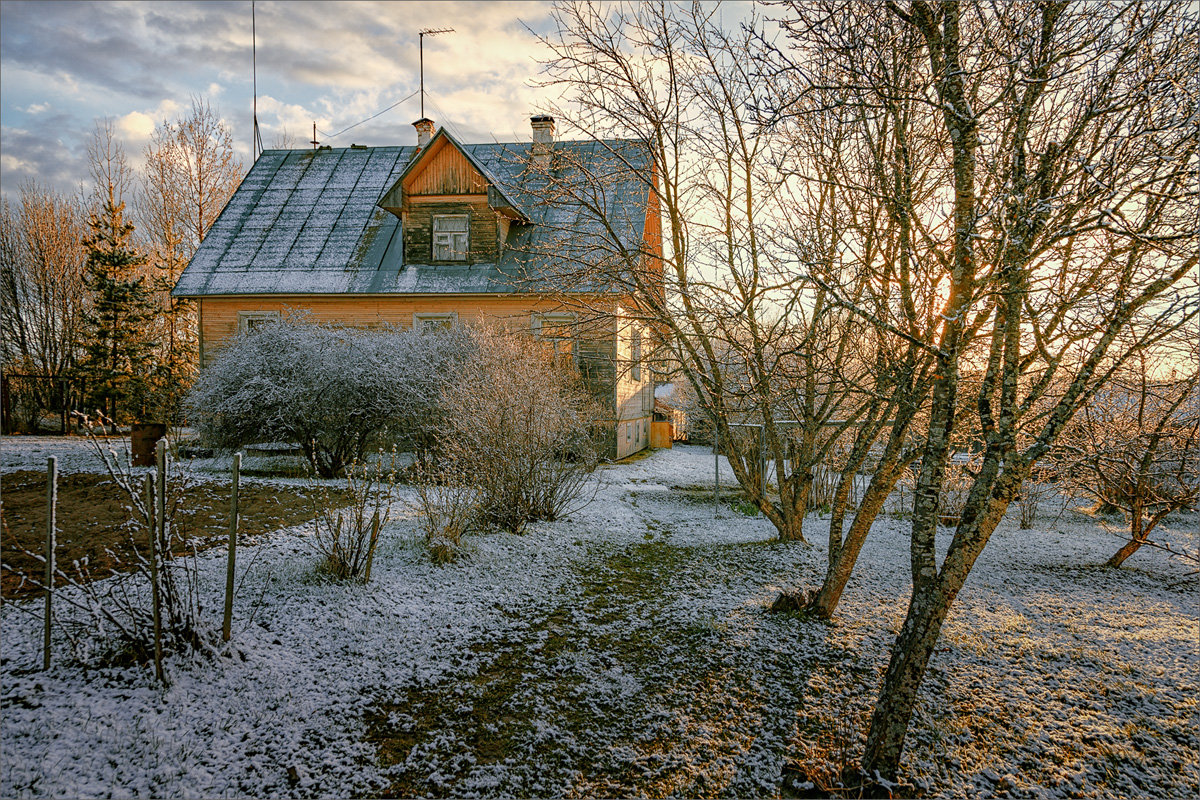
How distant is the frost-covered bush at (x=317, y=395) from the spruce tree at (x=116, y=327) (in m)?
7.13

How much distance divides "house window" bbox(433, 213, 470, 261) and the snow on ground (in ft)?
33.0

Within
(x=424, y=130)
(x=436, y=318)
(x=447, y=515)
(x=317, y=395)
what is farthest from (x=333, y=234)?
A: (x=447, y=515)

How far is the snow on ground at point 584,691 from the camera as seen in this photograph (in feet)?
8.91

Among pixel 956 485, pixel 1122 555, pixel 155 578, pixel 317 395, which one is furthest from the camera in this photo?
pixel 317 395

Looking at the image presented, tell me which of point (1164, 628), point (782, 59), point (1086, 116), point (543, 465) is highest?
point (782, 59)

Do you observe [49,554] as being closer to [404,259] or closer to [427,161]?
[404,259]

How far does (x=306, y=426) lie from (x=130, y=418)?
351 inches

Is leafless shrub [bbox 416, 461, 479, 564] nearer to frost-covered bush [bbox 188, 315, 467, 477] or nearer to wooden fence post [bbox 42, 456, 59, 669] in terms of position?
wooden fence post [bbox 42, 456, 59, 669]

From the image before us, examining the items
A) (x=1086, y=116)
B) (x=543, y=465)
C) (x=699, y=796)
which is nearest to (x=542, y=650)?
(x=699, y=796)

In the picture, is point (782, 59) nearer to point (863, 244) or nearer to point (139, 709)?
point (863, 244)

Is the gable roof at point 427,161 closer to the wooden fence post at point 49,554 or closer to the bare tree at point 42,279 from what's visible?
the wooden fence post at point 49,554

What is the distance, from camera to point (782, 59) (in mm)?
2938

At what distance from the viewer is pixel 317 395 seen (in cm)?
995

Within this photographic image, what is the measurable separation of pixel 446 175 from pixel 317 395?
7.04 metres
